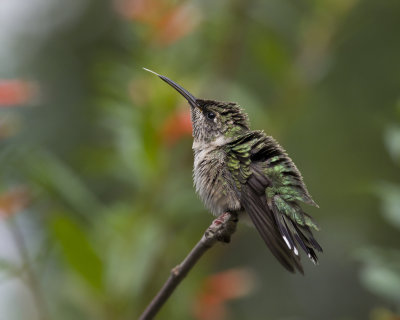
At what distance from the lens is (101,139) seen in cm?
623

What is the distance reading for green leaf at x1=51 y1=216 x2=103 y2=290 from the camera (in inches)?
111

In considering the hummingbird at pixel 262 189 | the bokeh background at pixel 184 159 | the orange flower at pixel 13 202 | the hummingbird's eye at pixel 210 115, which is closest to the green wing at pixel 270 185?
the hummingbird at pixel 262 189

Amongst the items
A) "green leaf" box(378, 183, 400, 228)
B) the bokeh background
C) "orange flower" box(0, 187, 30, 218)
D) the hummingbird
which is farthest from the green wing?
"orange flower" box(0, 187, 30, 218)

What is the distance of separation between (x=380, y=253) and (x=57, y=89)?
4953 millimetres

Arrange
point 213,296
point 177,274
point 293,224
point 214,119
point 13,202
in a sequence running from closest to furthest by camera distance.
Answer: point 177,274 → point 293,224 → point 13,202 → point 214,119 → point 213,296

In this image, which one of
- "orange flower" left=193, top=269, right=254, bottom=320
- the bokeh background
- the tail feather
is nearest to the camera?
the tail feather

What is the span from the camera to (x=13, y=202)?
2.72 metres

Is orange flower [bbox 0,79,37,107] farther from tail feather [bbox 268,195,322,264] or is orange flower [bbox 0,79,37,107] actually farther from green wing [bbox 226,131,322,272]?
tail feather [bbox 268,195,322,264]

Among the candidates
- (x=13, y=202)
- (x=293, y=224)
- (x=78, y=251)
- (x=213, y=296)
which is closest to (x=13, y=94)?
(x=13, y=202)

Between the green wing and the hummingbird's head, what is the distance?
0.32 metres

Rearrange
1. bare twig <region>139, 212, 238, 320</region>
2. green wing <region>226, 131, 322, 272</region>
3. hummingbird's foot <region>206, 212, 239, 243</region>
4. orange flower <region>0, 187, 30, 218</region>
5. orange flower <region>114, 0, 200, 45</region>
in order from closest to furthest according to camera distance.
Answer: bare twig <region>139, 212, 238, 320</region> < hummingbird's foot <region>206, 212, 239, 243</region> < green wing <region>226, 131, 322, 272</region> < orange flower <region>0, 187, 30, 218</region> < orange flower <region>114, 0, 200, 45</region>

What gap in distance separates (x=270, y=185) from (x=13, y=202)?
103cm

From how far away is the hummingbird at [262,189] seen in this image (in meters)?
2.18

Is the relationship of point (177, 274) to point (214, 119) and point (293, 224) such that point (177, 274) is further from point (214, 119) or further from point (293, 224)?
point (214, 119)
